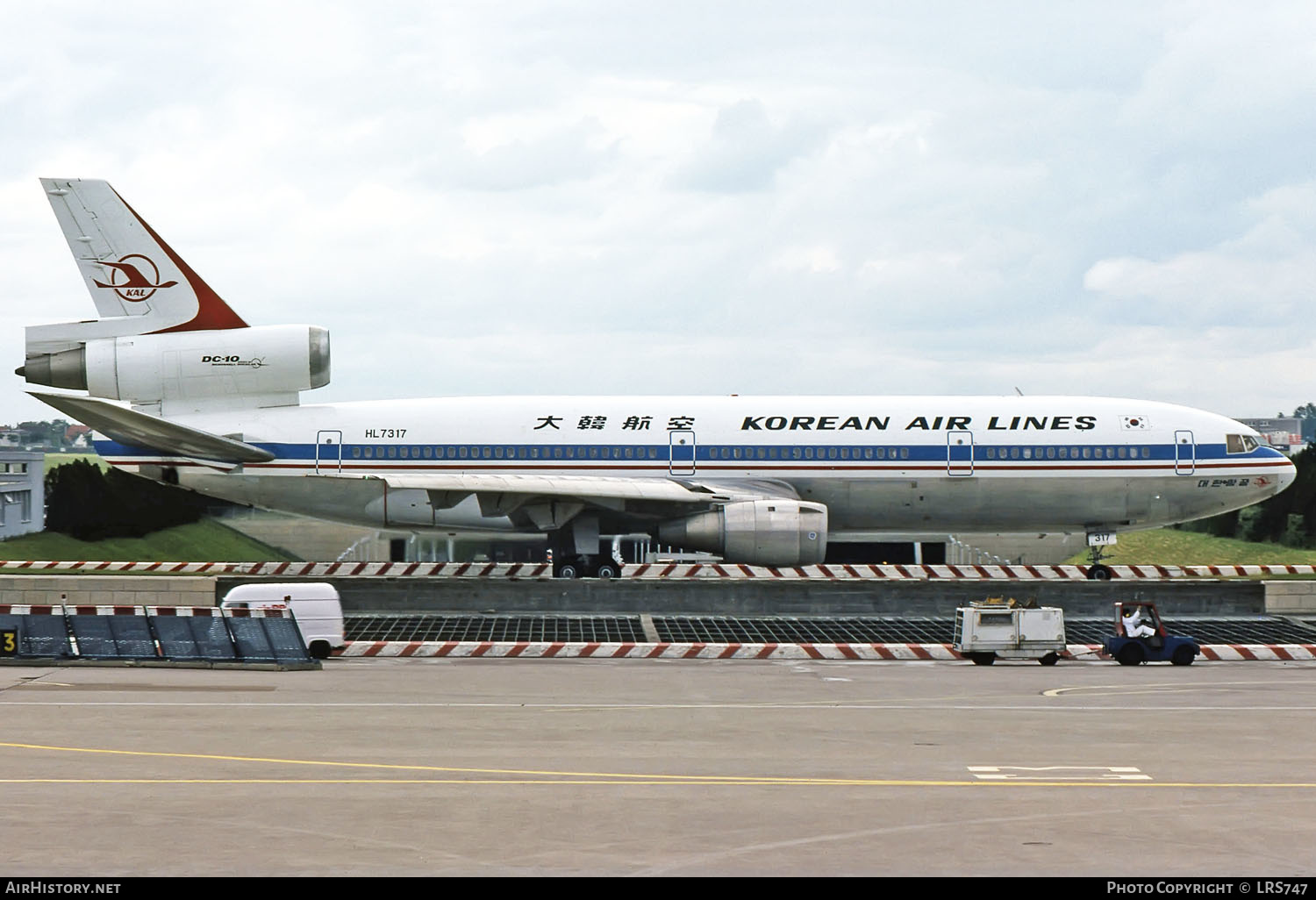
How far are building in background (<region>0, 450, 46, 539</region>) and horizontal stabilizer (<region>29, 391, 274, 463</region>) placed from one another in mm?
38957

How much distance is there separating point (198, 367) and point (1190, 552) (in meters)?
39.1

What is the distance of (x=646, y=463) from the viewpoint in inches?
1421

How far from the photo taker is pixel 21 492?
77.4 metres

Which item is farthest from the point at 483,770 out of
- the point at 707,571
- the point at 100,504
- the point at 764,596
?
the point at 100,504

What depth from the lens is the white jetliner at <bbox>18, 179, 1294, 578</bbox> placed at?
35.6m

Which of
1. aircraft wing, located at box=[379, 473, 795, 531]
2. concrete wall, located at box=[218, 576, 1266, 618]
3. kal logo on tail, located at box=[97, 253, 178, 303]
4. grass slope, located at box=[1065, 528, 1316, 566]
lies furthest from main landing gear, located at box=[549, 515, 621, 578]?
grass slope, located at box=[1065, 528, 1316, 566]

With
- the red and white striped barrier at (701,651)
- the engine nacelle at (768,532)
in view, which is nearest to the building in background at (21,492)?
the engine nacelle at (768,532)

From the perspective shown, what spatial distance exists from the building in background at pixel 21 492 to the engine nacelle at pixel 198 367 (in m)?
37.8

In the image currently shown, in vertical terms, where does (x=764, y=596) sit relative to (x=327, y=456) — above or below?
below

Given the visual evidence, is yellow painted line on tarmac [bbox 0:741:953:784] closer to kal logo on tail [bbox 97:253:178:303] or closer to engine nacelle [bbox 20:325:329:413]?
engine nacelle [bbox 20:325:329:413]

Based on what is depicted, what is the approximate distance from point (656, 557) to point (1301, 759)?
3809 centimetres

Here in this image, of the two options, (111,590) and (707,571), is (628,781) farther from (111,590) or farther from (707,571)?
(707,571)

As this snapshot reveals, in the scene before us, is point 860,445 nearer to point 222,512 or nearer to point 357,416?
point 357,416

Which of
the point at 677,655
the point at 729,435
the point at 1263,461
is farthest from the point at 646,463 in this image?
the point at 1263,461
